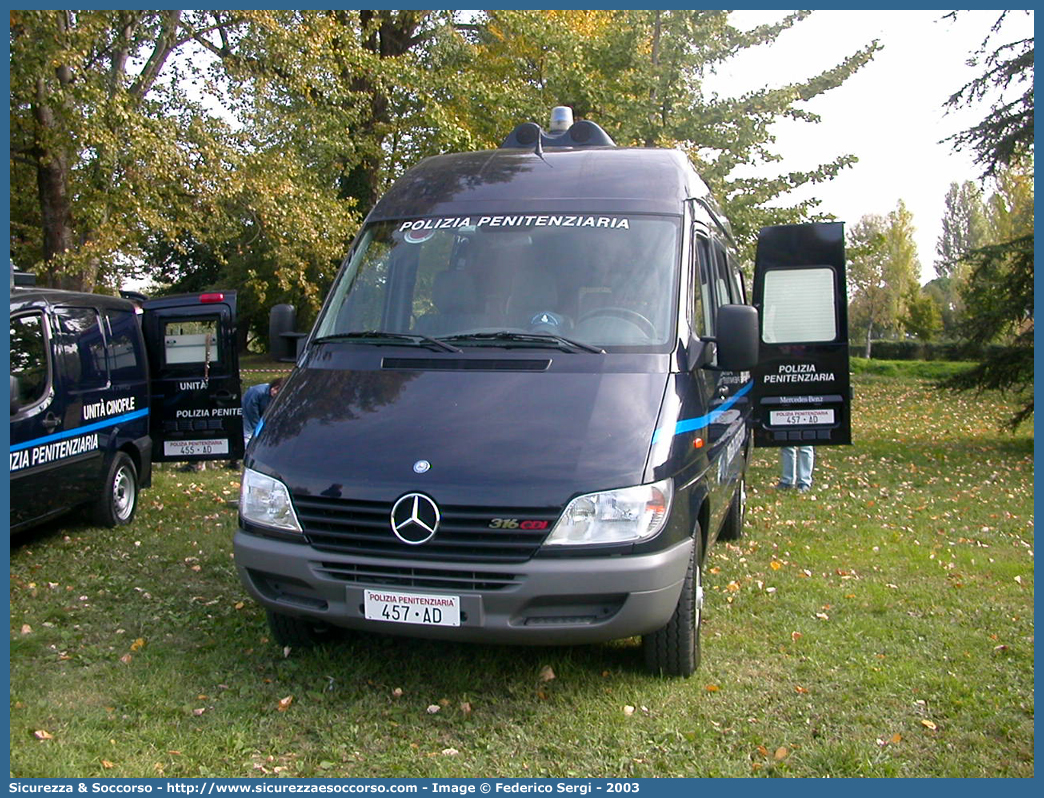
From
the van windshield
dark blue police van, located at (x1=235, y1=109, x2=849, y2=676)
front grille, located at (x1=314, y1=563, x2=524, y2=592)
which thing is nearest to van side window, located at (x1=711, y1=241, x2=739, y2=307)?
dark blue police van, located at (x1=235, y1=109, x2=849, y2=676)

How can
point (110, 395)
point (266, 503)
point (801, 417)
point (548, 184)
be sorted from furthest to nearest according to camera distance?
point (801, 417), point (110, 395), point (548, 184), point (266, 503)

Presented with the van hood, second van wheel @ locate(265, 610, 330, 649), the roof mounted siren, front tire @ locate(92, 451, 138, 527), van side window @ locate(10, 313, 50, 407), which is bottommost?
second van wheel @ locate(265, 610, 330, 649)

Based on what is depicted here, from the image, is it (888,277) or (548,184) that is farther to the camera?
(888,277)

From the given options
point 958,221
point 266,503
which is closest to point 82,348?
point 266,503

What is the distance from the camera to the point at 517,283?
541cm

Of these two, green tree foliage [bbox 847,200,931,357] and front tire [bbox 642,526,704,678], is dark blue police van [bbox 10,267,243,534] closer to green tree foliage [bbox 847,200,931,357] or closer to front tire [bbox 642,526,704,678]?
front tire [bbox 642,526,704,678]

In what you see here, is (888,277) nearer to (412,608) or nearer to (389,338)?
(389,338)

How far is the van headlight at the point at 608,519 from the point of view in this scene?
14.1 ft

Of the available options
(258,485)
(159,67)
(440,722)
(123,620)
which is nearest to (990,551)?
(440,722)

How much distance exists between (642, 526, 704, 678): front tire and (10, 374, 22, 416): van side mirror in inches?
194

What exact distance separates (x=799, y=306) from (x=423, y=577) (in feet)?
19.7

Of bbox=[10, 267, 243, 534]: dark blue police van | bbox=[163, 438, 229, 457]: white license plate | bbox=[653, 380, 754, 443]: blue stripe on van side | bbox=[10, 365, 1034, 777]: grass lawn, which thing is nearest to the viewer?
bbox=[10, 365, 1034, 777]: grass lawn

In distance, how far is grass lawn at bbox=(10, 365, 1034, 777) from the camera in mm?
4203

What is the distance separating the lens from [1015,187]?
1435 inches
